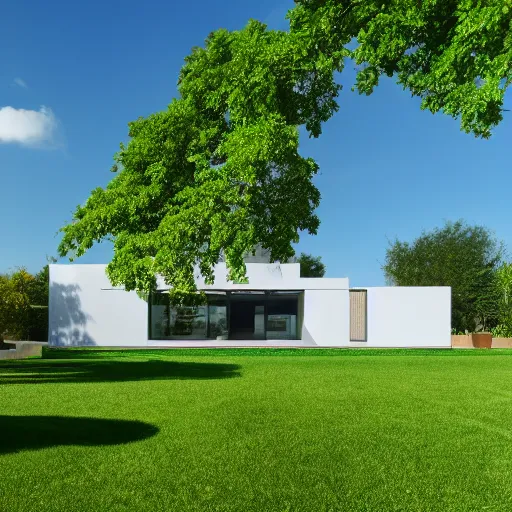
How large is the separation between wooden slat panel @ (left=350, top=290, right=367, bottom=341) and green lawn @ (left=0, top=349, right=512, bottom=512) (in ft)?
70.8

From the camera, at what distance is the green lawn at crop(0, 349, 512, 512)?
469 centimetres

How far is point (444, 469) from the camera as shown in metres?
5.61

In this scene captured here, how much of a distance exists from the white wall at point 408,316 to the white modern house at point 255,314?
0.19 feet

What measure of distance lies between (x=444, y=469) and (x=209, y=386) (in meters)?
7.10

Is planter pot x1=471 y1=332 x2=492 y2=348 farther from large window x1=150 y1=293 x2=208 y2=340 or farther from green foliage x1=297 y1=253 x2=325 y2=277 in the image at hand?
green foliage x1=297 y1=253 x2=325 y2=277

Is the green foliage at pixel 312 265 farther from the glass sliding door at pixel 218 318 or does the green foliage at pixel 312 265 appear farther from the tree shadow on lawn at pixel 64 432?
the tree shadow on lawn at pixel 64 432

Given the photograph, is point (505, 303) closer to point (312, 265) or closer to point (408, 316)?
point (408, 316)

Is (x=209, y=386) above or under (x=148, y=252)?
under

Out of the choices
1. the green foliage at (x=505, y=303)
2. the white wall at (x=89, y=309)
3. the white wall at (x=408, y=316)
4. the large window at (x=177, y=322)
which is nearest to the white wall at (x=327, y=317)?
the white wall at (x=408, y=316)

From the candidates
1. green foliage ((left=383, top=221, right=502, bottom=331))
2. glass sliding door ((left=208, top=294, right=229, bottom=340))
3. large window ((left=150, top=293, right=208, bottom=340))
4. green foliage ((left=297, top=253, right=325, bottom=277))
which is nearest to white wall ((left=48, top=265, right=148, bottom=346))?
large window ((left=150, top=293, right=208, bottom=340))

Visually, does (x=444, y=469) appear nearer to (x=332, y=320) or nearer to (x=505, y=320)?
(x=332, y=320)

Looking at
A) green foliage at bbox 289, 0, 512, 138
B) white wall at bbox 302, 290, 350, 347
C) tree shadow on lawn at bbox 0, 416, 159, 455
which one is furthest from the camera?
white wall at bbox 302, 290, 350, 347

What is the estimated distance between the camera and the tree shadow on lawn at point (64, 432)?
6496 millimetres

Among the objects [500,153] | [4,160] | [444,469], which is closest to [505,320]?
[500,153]
